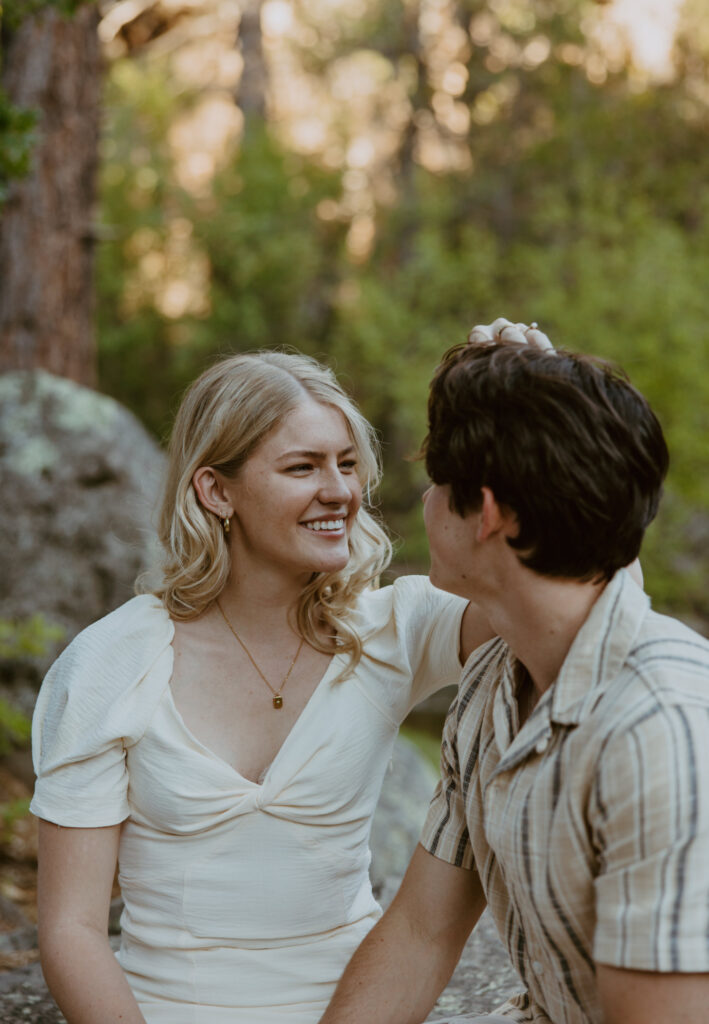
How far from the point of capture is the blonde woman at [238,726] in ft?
7.32

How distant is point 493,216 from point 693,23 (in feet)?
12.3

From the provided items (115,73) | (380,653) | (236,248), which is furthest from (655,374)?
(115,73)

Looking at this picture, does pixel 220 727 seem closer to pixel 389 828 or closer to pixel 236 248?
pixel 389 828

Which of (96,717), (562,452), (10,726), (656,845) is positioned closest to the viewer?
(656,845)

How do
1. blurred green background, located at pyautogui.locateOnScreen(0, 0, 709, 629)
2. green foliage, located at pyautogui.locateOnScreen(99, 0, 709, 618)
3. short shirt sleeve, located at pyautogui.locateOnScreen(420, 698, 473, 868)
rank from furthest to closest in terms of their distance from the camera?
blurred green background, located at pyautogui.locateOnScreen(0, 0, 709, 629)
green foliage, located at pyautogui.locateOnScreen(99, 0, 709, 618)
short shirt sleeve, located at pyautogui.locateOnScreen(420, 698, 473, 868)

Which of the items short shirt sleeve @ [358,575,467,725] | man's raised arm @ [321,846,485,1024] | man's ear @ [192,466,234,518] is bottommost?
man's raised arm @ [321,846,485,1024]

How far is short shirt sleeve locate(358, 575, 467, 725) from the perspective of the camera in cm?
247

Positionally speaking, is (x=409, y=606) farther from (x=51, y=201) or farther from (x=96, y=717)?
(x=51, y=201)

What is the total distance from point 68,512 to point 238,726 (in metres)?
3.46

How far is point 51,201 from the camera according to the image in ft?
22.1

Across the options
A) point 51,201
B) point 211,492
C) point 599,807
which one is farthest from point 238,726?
point 51,201

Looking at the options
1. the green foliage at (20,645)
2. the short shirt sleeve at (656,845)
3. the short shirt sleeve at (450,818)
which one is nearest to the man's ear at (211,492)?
the short shirt sleeve at (450,818)

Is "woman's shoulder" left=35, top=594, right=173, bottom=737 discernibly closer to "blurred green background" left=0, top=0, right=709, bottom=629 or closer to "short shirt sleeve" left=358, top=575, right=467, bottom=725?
"short shirt sleeve" left=358, top=575, right=467, bottom=725

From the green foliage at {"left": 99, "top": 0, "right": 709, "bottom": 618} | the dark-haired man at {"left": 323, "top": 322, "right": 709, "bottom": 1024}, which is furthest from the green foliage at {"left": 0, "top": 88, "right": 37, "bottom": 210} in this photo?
the green foliage at {"left": 99, "top": 0, "right": 709, "bottom": 618}
